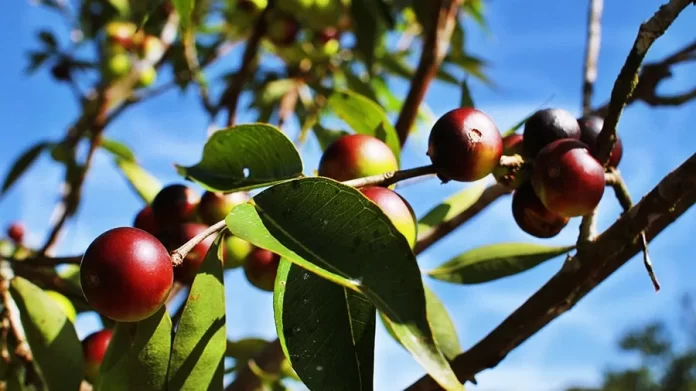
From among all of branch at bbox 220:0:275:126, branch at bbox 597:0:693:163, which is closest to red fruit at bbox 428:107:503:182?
branch at bbox 597:0:693:163

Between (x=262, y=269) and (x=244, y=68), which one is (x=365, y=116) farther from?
(x=244, y=68)

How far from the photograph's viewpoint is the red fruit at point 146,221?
959 millimetres

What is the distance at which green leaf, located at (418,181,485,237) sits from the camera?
3.44 feet

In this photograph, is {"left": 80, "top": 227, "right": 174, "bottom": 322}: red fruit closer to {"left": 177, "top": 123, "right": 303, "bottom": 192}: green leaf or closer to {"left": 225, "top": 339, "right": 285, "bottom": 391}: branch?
{"left": 177, "top": 123, "right": 303, "bottom": 192}: green leaf

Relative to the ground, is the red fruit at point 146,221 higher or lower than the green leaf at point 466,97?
lower

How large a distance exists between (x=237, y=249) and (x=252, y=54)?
2.83 ft

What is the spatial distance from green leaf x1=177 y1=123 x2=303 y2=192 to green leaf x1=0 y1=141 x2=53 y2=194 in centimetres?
129

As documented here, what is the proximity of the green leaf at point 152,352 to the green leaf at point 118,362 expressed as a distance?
0.03 m

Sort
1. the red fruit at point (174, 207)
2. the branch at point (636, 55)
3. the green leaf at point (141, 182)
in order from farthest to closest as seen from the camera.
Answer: the green leaf at point (141, 182)
the red fruit at point (174, 207)
the branch at point (636, 55)

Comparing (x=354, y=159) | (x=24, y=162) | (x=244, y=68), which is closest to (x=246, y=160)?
(x=354, y=159)

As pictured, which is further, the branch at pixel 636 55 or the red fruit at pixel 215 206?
the red fruit at pixel 215 206

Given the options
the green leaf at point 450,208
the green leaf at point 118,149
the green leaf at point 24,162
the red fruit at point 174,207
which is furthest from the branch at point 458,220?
the green leaf at point 24,162

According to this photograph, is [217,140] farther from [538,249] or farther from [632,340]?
[632,340]

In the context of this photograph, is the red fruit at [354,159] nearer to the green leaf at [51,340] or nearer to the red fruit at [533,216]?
the red fruit at [533,216]
